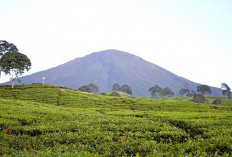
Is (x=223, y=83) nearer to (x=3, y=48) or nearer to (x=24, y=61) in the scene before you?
(x=24, y=61)

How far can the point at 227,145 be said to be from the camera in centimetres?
779

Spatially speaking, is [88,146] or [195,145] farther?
[88,146]

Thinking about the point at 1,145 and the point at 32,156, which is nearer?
the point at 32,156

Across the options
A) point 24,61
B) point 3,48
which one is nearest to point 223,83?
point 24,61

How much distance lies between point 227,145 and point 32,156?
28.0 feet

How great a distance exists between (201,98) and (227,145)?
12093 centimetres

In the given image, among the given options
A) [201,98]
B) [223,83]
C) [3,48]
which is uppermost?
[3,48]

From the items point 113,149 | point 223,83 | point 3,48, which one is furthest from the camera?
point 223,83

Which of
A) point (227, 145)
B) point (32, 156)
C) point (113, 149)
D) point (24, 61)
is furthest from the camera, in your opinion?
point (24, 61)

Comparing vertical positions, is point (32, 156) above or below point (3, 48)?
below

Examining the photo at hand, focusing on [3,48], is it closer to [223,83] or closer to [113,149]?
[113,149]

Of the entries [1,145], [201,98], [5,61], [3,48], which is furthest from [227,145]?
[201,98]

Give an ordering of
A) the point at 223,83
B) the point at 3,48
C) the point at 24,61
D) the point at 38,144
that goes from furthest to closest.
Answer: the point at 223,83, the point at 3,48, the point at 24,61, the point at 38,144

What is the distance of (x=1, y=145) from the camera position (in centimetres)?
956
